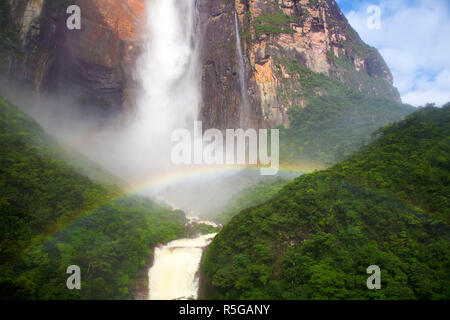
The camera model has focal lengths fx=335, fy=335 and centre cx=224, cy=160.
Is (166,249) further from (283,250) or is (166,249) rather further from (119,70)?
(119,70)

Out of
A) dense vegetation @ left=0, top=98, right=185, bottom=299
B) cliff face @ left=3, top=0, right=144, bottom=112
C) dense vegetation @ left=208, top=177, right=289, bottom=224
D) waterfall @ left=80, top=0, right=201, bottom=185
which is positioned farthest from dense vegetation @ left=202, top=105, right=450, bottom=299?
cliff face @ left=3, top=0, right=144, bottom=112

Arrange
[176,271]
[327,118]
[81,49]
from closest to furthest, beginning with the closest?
[176,271] → [81,49] → [327,118]

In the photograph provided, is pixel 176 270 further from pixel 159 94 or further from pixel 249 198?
pixel 159 94

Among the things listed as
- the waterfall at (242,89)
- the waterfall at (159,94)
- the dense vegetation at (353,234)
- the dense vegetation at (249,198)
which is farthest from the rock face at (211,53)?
the dense vegetation at (353,234)

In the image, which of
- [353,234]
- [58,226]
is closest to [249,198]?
[353,234]

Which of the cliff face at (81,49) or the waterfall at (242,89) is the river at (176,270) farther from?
the waterfall at (242,89)

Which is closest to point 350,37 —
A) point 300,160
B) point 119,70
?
point 300,160
